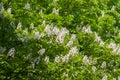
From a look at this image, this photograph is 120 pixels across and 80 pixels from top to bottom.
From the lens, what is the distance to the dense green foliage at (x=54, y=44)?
51.6ft

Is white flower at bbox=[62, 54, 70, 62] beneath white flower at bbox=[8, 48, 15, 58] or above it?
above

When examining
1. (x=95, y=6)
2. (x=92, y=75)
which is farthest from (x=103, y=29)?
(x=92, y=75)

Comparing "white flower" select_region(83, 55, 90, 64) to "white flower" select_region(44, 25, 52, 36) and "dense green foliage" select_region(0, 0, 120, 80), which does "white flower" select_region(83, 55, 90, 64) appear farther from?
"white flower" select_region(44, 25, 52, 36)

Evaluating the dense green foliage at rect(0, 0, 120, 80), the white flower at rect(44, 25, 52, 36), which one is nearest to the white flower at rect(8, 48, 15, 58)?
the dense green foliage at rect(0, 0, 120, 80)

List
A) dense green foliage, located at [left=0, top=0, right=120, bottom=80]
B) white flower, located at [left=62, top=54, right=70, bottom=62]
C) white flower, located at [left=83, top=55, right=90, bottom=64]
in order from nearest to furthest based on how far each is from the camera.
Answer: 1. dense green foliage, located at [left=0, top=0, right=120, bottom=80]
2. white flower, located at [left=62, top=54, right=70, bottom=62]
3. white flower, located at [left=83, top=55, right=90, bottom=64]

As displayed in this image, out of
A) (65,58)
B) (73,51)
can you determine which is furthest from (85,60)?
(65,58)

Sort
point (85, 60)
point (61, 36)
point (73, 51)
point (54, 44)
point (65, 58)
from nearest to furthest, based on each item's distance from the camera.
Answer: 1. point (65, 58)
2. point (73, 51)
3. point (61, 36)
4. point (54, 44)
5. point (85, 60)

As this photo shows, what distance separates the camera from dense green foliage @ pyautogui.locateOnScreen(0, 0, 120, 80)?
15.7 metres

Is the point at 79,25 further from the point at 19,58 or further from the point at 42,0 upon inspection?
the point at 19,58

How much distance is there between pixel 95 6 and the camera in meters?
26.6

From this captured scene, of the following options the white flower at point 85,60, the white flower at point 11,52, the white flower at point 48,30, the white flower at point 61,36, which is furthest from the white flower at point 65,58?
the white flower at point 11,52

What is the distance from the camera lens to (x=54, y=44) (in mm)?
17656

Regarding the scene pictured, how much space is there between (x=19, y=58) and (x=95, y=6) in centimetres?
1189

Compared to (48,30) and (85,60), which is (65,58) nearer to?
(48,30)
